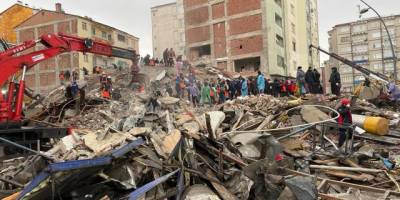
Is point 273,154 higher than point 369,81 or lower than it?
lower

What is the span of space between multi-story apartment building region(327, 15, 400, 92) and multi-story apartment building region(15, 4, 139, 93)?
2158 inches

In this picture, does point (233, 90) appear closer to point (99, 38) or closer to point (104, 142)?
point (104, 142)

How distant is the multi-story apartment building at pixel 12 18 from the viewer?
51.2 metres

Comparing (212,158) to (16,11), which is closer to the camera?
(212,158)

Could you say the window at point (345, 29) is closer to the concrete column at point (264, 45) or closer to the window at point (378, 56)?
the window at point (378, 56)

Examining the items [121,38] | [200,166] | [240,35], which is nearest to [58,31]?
[121,38]

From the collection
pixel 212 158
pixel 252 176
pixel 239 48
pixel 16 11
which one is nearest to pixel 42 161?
pixel 212 158

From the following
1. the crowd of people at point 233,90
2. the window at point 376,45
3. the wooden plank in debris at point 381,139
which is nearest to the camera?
the wooden plank in debris at point 381,139

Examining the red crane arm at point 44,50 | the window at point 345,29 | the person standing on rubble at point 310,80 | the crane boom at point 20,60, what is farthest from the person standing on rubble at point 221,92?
the window at point 345,29

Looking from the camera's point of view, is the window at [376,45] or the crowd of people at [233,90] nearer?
the crowd of people at [233,90]

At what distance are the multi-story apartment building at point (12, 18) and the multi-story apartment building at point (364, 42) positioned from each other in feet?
200

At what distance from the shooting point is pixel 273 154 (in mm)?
8352

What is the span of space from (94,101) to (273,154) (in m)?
11.7

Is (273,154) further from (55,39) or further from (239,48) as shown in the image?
(239,48)
